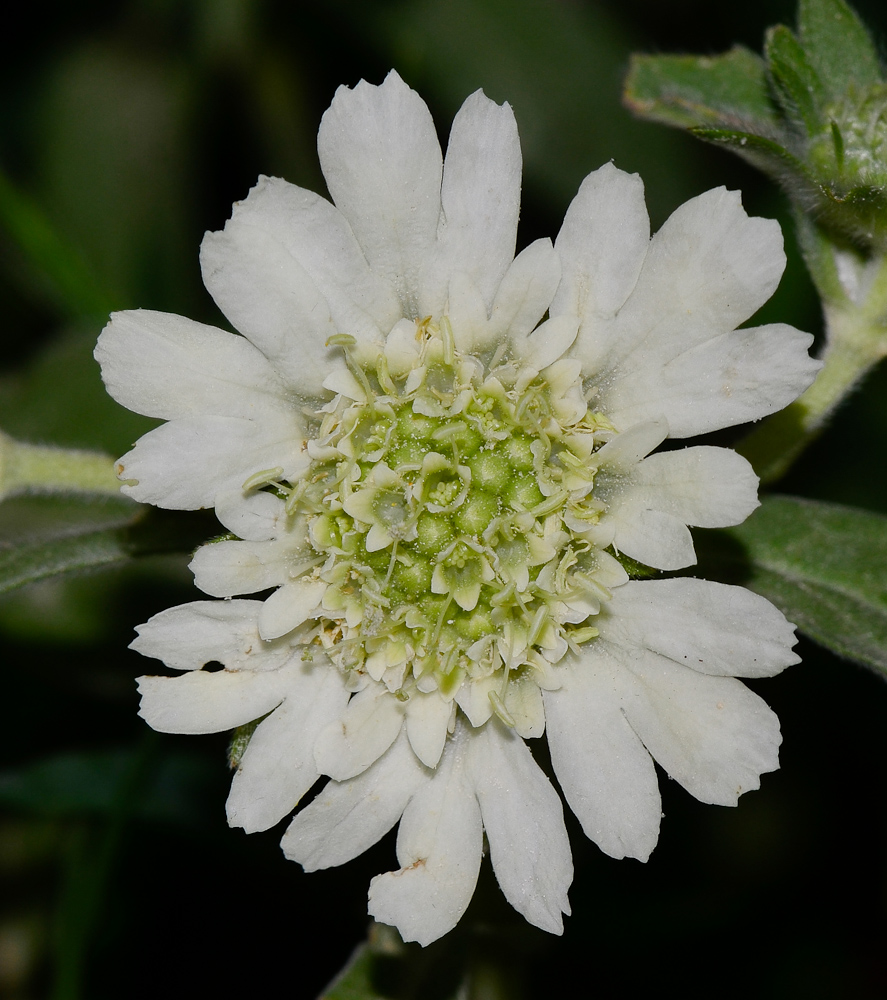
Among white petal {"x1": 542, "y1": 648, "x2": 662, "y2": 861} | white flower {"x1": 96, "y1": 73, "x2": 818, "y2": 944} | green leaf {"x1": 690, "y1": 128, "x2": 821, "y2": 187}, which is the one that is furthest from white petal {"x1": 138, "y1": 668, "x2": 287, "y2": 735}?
green leaf {"x1": 690, "y1": 128, "x2": 821, "y2": 187}

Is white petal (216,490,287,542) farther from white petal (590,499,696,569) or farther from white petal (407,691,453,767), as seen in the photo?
white petal (590,499,696,569)

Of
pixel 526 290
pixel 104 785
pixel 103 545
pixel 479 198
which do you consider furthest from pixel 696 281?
pixel 104 785

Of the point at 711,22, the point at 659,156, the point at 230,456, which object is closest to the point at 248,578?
the point at 230,456

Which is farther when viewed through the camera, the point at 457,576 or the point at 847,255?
the point at 847,255

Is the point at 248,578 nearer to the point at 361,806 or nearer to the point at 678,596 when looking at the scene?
the point at 361,806

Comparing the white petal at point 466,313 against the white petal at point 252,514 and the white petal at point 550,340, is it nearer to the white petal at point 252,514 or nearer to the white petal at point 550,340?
the white petal at point 550,340

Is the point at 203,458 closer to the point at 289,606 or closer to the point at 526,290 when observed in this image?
the point at 289,606
